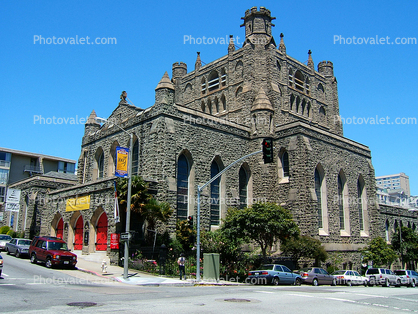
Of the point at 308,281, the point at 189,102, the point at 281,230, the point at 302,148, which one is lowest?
the point at 308,281

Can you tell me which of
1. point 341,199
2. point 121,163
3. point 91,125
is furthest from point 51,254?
point 341,199

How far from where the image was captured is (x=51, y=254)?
2442 centimetres

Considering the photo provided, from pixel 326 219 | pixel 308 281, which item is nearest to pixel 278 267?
pixel 308 281

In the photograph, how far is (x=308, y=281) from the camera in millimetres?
26891

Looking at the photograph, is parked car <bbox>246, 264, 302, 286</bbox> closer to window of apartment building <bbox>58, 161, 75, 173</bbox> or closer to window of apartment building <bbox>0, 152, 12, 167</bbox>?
window of apartment building <bbox>0, 152, 12, 167</bbox>

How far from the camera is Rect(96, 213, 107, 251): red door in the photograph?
96.1 ft

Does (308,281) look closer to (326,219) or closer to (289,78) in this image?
(326,219)

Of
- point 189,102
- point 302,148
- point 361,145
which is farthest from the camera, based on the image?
point 189,102

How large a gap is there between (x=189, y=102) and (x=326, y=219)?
21.9 metres

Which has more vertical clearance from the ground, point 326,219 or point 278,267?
point 326,219

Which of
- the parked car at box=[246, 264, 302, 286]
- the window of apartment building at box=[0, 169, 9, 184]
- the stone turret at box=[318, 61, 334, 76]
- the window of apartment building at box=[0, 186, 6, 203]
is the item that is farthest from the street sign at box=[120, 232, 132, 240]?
the window of apartment building at box=[0, 169, 9, 184]

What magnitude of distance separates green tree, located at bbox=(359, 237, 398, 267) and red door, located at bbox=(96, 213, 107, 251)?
78.3ft

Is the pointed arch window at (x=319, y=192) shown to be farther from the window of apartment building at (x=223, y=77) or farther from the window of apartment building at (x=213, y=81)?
the window of apartment building at (x=213, y=81)

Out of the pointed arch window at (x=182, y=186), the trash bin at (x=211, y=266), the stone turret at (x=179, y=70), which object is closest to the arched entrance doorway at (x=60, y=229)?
the pointed arch window at (x=182, y=186)
